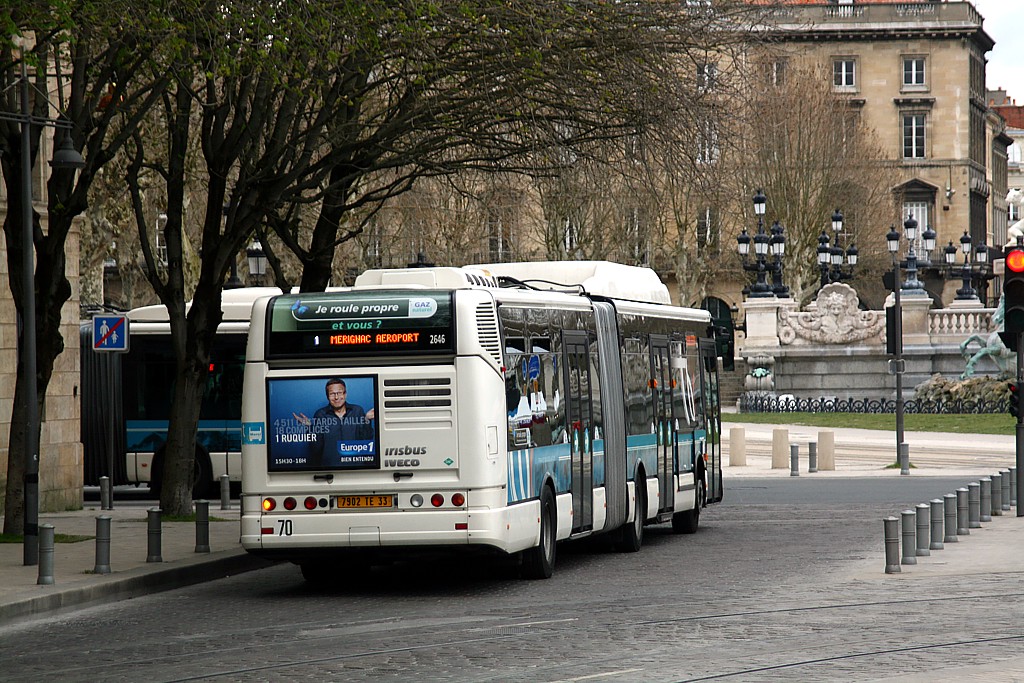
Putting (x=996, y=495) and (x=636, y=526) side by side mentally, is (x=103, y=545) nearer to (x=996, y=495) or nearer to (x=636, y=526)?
(x=636, y=526)

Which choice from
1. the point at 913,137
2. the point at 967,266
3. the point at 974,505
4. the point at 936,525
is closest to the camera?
the point at 936,525

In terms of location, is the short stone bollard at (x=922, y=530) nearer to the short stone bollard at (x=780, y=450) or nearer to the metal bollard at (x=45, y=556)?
the metal bollard at (x=45, y=556)

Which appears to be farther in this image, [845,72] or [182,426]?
[845,72]

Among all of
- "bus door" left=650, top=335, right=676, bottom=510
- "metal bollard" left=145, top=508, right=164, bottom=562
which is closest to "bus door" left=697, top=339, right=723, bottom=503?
"bus door" left=650, top=335, right=676, bottom=510

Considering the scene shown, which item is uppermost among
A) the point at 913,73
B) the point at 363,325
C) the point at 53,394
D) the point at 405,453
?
the point at 913,73

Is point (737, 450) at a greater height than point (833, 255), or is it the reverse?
point (833, 255)

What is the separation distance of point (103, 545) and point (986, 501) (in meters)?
11.4

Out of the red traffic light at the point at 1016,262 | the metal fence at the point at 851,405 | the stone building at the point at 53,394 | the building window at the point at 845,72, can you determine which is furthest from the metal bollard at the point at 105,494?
the building window at the point at 845,72

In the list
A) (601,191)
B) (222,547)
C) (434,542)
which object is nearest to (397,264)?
(601,191)

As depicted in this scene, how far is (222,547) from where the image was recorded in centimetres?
2041

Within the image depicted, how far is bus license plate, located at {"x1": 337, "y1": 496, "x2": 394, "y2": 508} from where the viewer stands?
52.1 ft

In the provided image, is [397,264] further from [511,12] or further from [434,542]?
[434,542]

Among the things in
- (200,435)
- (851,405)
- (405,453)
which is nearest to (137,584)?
(405,453)

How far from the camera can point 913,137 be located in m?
109
